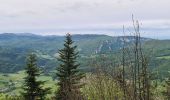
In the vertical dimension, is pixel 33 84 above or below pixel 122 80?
below

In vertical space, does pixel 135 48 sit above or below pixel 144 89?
above

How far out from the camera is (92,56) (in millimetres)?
14219

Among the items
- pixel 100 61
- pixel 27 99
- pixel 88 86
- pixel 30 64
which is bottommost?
pixel 27 99

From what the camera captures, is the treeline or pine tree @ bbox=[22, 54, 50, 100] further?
pine tree @ bbox=[22, 54, 50, 100]

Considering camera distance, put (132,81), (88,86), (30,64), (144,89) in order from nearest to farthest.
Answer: (144,89), (132,81), (88,86), (30,64)

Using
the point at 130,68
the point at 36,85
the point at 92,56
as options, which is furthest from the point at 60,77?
the point at 130,68

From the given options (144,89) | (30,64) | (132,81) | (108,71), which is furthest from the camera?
(30,64)

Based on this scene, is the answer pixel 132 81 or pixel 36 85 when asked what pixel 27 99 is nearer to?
pixel 36 85

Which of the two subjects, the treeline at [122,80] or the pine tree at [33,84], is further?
the pine tree at [33,84]

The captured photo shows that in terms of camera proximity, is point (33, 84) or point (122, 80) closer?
point (122, 80)

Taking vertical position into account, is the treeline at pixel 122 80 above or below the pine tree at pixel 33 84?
above

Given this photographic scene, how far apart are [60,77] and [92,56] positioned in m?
35.4

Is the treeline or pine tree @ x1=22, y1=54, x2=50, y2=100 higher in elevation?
the treeline

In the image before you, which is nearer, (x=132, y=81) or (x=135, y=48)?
(x=135, y=48)
